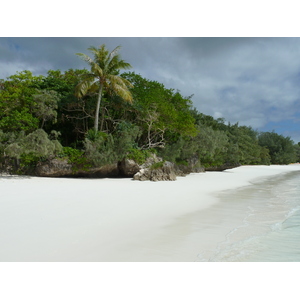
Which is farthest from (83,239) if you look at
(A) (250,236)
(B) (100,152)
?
(B) (100,152)

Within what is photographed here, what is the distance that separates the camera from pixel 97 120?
1664cm

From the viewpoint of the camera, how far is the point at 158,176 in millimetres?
14281

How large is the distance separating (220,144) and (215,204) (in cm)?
1773

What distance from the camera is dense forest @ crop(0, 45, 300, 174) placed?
15039 mm

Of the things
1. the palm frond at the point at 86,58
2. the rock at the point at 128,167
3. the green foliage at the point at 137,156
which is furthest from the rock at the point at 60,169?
the palm frond at the point at 86,58

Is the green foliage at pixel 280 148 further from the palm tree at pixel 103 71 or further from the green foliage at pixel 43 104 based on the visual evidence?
the green foliage at pixel 43 104

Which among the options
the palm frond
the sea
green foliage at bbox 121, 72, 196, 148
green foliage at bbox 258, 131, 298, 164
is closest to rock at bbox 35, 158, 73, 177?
green foliage at bbox 121, 72, 196, 148

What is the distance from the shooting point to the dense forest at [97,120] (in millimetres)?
15039

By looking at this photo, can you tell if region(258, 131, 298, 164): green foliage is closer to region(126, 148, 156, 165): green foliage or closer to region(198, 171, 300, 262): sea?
region(126, 148, 156, 165): green foliage

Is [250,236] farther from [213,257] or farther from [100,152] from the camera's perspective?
[100,152]

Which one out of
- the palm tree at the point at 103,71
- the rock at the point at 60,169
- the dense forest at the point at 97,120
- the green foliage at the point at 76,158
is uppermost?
the palm tree at the point at 103,71

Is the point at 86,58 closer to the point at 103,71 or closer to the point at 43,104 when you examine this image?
the point at 103,71

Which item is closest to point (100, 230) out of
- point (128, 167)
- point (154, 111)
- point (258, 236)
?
point (258, 236)

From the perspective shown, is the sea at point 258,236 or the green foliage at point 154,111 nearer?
the sea at point 258,236
